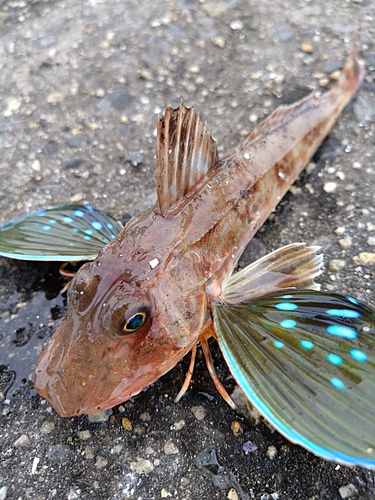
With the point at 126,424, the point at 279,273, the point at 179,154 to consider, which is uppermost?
the point at 179,154

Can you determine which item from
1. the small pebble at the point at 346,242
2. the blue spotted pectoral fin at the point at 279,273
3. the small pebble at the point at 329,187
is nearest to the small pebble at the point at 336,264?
the small pebble at the point at 346,242

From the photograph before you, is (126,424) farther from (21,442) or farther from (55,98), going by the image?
(55,98)

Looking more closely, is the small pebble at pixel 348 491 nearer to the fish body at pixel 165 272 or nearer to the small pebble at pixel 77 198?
the fish body at pixel 165 272

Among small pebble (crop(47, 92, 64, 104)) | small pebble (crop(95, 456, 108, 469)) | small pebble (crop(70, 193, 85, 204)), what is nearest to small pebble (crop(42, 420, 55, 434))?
small pebble (crop(95, 456, 108, 469))

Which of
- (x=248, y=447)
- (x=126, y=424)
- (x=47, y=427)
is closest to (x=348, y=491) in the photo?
(x=248, y=447)

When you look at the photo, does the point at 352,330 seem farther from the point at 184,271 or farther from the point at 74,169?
the point at 74,169
